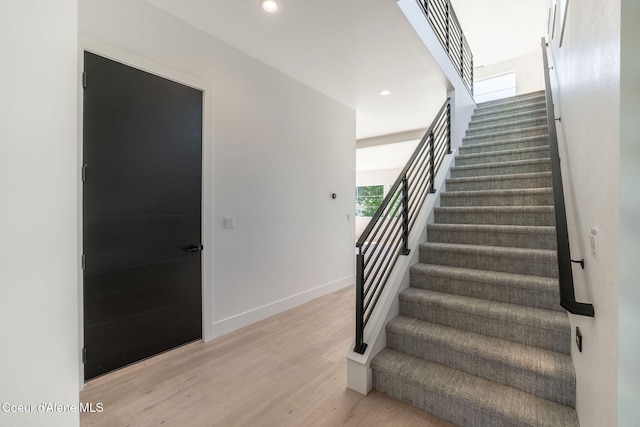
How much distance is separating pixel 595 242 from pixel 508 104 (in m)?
4.48

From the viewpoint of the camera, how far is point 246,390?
6.40ft

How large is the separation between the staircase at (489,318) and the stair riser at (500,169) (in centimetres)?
2

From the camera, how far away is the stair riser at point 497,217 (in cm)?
249

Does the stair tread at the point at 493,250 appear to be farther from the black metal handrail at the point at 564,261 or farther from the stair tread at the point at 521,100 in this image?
the stair tread at the point at 521,100

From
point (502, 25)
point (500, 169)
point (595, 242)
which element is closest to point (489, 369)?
point (595, 242)

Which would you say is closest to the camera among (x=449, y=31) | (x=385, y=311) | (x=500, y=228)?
(x=385, y=311)

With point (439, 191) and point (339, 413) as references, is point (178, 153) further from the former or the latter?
point (439, 191)

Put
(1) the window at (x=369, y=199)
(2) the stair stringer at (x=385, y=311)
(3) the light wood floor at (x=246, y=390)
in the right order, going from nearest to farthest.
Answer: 1. (3) the light wood floor at (x=246, y=390)
2. (2) the stair stringer at (x=385, y=311)
3. (1) the window at (x=369, y=199)

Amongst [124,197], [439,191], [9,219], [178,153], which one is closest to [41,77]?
[9,219]

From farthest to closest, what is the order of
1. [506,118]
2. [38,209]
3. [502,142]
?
[506,118]
[502,142]
[38,209]

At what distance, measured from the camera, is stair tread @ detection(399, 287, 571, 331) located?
5.77 ft

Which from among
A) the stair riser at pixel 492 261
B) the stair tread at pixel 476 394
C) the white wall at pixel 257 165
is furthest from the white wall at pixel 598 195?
the white wall at pixel 257 165

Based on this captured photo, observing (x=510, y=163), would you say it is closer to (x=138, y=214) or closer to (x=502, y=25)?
(x=138, y=214)

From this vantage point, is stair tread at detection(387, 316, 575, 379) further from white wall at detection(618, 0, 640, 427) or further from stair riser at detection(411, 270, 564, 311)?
white wall at detection(618, 0, 640, 427)
